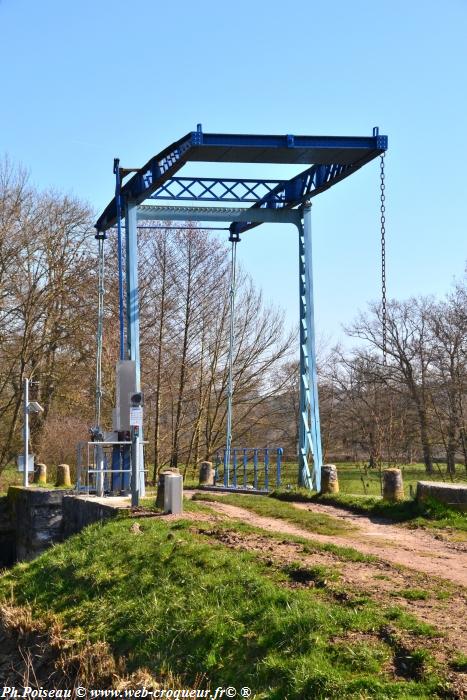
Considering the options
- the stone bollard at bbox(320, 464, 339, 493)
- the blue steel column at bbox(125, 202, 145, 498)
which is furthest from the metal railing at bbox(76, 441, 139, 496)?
the stone bollard at bbox(320, 464, 339, 493)

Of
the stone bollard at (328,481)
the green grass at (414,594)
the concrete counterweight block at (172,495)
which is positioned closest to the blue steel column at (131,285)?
the stone bollard at (328,481)

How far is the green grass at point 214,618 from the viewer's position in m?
7.38

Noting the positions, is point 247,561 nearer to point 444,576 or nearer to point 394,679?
point 444,576

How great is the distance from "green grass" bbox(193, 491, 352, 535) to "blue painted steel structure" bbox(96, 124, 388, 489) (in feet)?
8.65

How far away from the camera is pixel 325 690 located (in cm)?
707

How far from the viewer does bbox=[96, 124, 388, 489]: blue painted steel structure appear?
719 inches

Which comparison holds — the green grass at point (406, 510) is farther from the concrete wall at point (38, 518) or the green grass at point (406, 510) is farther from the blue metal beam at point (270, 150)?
the blue metal beam at point (270, 150)

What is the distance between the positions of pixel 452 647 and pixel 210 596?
336cm

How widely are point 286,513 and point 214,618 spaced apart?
6562mm

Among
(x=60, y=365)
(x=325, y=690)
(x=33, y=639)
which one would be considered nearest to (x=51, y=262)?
(x=60, y=365)

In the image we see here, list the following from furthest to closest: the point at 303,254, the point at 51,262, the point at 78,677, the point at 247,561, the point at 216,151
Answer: the point at 51,262 → the point at 303,254 → the point at 216,151 → the point at 247,561 → the point at 78,677

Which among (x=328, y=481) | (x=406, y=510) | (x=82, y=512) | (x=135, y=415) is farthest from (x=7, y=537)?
(x=406, y=510)

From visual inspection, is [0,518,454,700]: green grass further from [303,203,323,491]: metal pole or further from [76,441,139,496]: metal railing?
[303,203,323,491]: metal pole

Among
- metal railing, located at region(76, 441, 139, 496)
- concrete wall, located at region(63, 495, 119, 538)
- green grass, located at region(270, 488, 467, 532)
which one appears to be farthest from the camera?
→ metal railing, located at region(76, 441, 139, 496)
